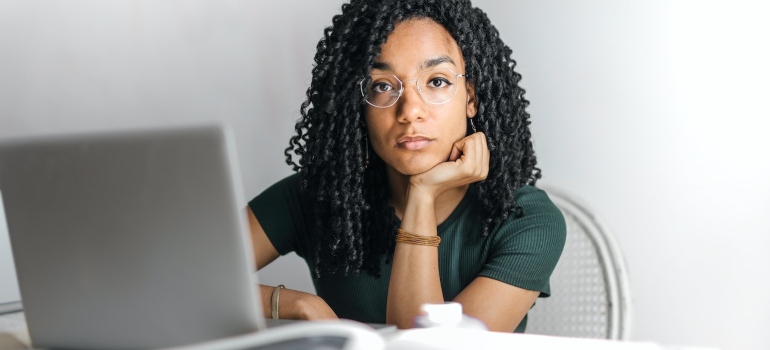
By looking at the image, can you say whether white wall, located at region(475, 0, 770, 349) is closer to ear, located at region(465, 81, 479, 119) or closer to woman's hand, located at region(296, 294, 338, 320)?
ear, located at region(465, 81, 479, 119)

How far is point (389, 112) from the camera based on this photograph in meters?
1.52

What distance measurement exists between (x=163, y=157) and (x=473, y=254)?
2.82 ft

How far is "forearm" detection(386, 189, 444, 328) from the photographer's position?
Answer: 56.6 inches

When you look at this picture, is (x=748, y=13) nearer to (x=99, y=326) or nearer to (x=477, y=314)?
(x=477, y=314)

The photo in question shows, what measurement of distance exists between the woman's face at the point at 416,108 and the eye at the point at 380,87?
21mm

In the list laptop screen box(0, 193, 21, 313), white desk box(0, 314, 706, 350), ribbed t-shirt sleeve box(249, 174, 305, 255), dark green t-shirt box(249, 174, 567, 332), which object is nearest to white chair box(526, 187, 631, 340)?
dark green t-shirt box(249, 174, 567, 332)

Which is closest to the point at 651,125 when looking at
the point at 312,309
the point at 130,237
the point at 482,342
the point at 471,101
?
the point at 471,101

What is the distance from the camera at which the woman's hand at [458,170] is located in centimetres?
151

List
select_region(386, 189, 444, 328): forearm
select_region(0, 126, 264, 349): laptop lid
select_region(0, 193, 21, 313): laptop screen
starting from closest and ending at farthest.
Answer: select_region(0, 126, 264, 349): laptop lid, select_region(386, 189, 444, 328): forearm, select_region(0, 193, 21, 313): laptop screen

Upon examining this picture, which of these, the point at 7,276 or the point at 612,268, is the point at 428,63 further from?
the point at 7,276

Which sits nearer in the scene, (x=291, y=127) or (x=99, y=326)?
(x=99, y=326)

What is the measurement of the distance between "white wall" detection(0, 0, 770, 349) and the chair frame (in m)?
0.27

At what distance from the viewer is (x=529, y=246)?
1509mm

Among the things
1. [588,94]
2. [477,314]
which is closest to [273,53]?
[588,94]
